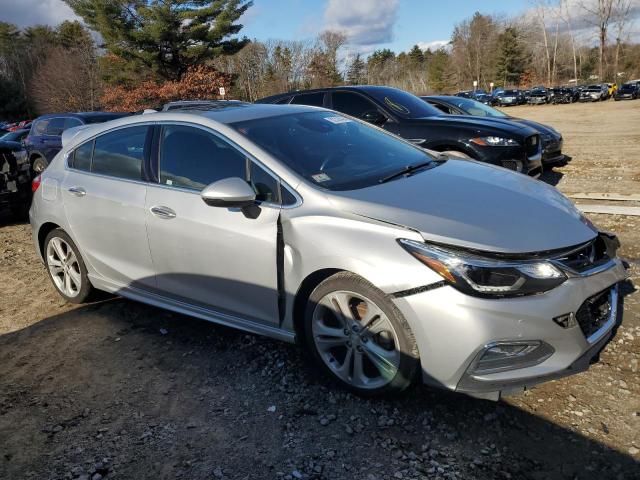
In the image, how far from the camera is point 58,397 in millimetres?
3215

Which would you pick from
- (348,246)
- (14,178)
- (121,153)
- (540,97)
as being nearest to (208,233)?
(348,246)

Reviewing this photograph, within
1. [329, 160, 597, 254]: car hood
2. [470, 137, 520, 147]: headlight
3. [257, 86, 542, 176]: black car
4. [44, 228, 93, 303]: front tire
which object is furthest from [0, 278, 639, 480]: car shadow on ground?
[470, 137, 520, 147]: headlight

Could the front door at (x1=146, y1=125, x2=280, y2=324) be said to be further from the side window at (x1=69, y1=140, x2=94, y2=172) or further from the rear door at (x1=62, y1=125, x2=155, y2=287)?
the side window at (x1=69, y1=140, x2=94, y2=172)

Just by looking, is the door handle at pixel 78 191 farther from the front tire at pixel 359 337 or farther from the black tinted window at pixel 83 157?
the front tire at pixel 359 337

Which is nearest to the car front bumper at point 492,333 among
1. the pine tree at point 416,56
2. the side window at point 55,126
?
the side window at point 55,126

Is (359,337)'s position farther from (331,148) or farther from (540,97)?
(540,97)

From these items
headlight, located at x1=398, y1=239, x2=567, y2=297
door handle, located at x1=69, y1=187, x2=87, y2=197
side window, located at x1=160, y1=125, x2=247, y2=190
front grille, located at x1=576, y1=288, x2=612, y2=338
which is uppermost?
side window, located at x1=160, y1=125, x2=247, y2=190

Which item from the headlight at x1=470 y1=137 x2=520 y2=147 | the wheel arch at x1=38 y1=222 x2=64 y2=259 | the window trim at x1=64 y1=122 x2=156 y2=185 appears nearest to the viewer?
the window trim at x1=64 y1=122 x2=156 y2=185

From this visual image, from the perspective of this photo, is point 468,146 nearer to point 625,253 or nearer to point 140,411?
point 625,253

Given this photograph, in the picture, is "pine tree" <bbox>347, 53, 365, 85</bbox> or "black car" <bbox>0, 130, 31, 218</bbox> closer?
"black car" <bbox>0, 130, 31, 218</bbox>

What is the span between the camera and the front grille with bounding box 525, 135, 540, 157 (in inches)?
291

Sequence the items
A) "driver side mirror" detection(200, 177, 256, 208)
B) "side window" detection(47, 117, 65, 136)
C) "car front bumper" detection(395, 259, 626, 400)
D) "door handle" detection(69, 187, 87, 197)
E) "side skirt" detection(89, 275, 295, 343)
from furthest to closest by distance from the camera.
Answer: "side window" detection(47, 117, 65, 136)
"door handle" detection(69, 187, 87, 197)
"side skirt" detection(89, 275, 295, 343)
"driver side mirror" detection(200, 177, 256, 208)
"car front bumper" detection(395, 259, 626, 400)

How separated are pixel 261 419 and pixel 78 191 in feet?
8.18

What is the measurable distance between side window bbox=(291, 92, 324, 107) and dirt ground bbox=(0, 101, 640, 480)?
5165 mm
